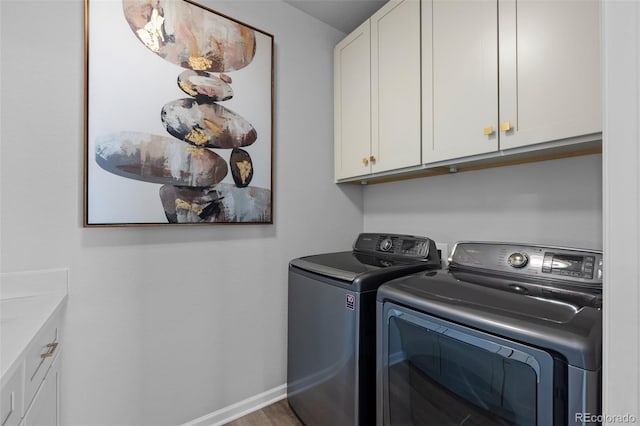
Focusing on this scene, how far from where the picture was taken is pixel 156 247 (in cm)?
141

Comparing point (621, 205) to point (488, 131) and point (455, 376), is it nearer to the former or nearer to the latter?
point (455, 376)

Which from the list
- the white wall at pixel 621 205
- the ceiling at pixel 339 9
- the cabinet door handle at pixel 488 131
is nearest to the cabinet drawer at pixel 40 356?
the white wall at pixel 621 205

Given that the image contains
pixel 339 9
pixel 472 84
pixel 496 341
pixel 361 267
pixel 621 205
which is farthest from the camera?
pixel 339 9

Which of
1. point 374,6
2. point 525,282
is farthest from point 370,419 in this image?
point 374,6

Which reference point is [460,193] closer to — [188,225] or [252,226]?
[252,226]

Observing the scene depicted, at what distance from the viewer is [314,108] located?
195cm

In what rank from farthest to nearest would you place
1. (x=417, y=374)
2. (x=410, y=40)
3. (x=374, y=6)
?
(x=374, y=6) → (x=410, y=40) → (x=417, y=374)

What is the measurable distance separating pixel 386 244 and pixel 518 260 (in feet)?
2.42

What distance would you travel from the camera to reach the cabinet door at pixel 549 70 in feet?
2.98

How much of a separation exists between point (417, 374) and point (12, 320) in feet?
4.51

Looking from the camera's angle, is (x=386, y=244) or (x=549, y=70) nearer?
(x=549, y=70)

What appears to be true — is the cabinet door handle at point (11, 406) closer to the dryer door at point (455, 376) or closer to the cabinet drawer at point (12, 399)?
the cabinet drawer at point (12, 399)

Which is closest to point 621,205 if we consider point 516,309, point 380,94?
point 516,309

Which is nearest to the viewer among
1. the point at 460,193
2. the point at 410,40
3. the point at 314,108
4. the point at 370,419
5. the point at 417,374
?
the point at 417,374
